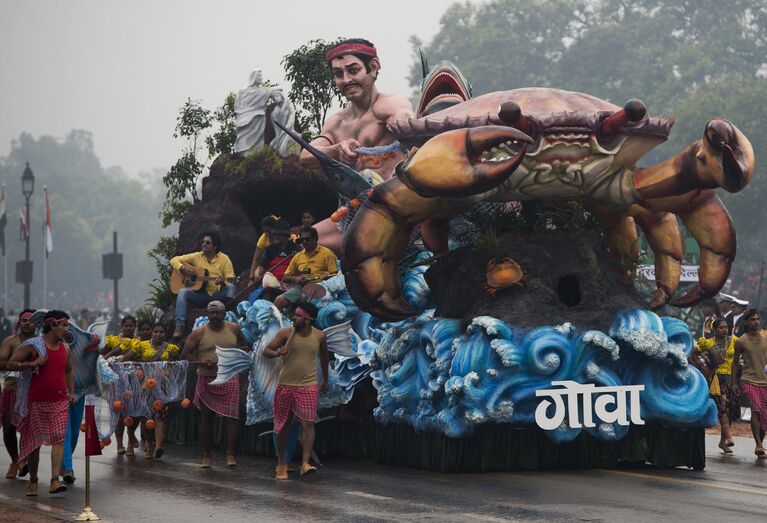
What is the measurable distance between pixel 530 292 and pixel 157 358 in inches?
205

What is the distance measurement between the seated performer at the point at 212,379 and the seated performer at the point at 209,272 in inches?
93.2

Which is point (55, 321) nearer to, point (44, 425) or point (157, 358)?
point (44, 425)

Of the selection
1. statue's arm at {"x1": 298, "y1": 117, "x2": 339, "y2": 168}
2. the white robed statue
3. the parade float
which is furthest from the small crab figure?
the white robed statue

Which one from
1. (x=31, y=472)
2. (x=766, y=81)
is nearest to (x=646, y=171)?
(x=31, y=472)

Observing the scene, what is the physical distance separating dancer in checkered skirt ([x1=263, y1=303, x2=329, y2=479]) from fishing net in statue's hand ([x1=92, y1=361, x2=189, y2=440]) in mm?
2715

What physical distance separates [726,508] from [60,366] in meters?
5.81

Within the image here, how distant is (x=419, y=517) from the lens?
36.5 ft

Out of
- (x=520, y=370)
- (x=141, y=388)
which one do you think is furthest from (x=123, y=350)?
(x=520, y=370)

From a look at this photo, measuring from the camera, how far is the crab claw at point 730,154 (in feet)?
45.5

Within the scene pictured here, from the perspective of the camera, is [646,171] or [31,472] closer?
[31,472]

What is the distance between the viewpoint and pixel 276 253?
18516 millimetres

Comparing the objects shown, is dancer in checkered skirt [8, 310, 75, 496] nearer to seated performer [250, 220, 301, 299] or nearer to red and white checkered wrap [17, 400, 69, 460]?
red and white checkered wrap [17, 400, 69, 460]

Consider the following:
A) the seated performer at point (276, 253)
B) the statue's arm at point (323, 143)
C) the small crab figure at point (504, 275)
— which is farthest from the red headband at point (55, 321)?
the statue's arm at point (323, 143)

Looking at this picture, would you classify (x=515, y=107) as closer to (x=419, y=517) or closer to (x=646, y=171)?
(x=646, y=171)
